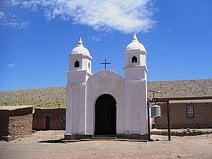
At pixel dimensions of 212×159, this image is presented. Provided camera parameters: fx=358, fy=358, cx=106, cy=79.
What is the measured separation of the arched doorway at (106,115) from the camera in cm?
2702

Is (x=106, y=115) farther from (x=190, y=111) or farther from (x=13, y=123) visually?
(x=190, y=111)

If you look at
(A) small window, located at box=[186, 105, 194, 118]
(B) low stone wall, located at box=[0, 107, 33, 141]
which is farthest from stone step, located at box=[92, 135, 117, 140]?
(A) small window, located at box=[186, 105, 194, 118]

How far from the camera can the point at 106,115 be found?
2783 cm

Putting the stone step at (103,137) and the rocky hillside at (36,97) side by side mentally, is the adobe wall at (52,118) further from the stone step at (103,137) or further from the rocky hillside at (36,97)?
the stone step at (103,137)

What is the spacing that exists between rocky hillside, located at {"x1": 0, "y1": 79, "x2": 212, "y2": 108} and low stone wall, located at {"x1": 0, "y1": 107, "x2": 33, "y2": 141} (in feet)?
60.0

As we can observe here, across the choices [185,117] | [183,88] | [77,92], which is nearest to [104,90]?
[77,92]

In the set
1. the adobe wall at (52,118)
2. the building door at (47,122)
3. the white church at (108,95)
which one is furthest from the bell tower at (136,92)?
the building door at (47,122)

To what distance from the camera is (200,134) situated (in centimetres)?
2897

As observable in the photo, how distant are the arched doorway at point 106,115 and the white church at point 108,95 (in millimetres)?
150

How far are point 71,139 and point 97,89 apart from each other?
396cm

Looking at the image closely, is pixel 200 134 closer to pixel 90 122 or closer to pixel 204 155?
pixel 90 122

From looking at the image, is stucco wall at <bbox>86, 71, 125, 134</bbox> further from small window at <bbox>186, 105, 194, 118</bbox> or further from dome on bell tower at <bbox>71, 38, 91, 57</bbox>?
small window at <bbox>186, 105, 194, 118</bbox>

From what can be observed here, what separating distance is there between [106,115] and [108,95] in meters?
2.15

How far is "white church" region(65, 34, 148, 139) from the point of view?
2430 centimetres
